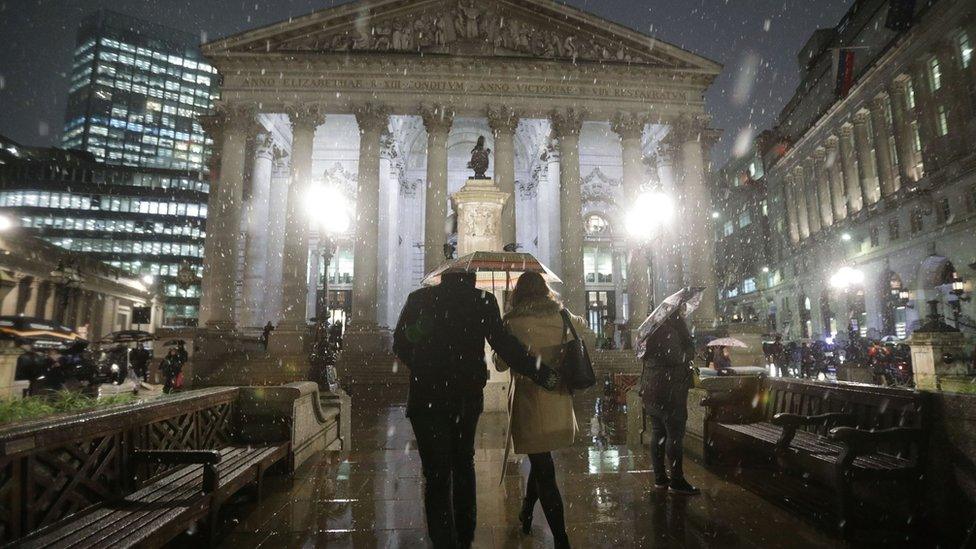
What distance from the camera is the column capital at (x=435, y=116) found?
2431cm

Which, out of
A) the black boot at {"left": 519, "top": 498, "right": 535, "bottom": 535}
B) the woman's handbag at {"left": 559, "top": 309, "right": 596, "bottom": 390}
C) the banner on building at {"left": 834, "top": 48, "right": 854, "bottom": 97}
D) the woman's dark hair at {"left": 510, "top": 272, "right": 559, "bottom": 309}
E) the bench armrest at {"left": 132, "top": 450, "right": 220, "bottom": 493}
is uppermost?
the banner on building at {"left": 834, "top": 48, "right": 854, "bottom": 97}

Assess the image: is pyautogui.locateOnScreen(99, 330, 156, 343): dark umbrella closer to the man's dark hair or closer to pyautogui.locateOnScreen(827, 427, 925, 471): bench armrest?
the man's dark hair

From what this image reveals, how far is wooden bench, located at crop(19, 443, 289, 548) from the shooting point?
2805 millimetres

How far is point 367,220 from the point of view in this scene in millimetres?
23688

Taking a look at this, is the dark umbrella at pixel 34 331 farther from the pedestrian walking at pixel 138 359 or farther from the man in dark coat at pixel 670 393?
the man in dark coat at pixel 670 393

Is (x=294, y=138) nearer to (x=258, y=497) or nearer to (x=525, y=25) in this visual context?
(x=525, y=25)

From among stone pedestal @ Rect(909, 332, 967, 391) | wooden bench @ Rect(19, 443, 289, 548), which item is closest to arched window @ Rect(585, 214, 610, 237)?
stone pedestal @ Rect(909, 332, 967, 391)

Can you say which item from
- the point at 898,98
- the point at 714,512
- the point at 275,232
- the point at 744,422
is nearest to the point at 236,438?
the point at 714,512

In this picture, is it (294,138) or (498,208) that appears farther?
(294,138)

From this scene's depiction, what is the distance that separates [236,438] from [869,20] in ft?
181

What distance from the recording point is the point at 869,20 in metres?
42.3

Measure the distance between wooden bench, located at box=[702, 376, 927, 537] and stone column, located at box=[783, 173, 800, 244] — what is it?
55.6 m

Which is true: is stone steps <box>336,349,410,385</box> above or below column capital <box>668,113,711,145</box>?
below

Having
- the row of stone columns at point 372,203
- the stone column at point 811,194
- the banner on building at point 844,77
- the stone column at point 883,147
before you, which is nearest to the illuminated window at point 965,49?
the banner on building at point 844,77
